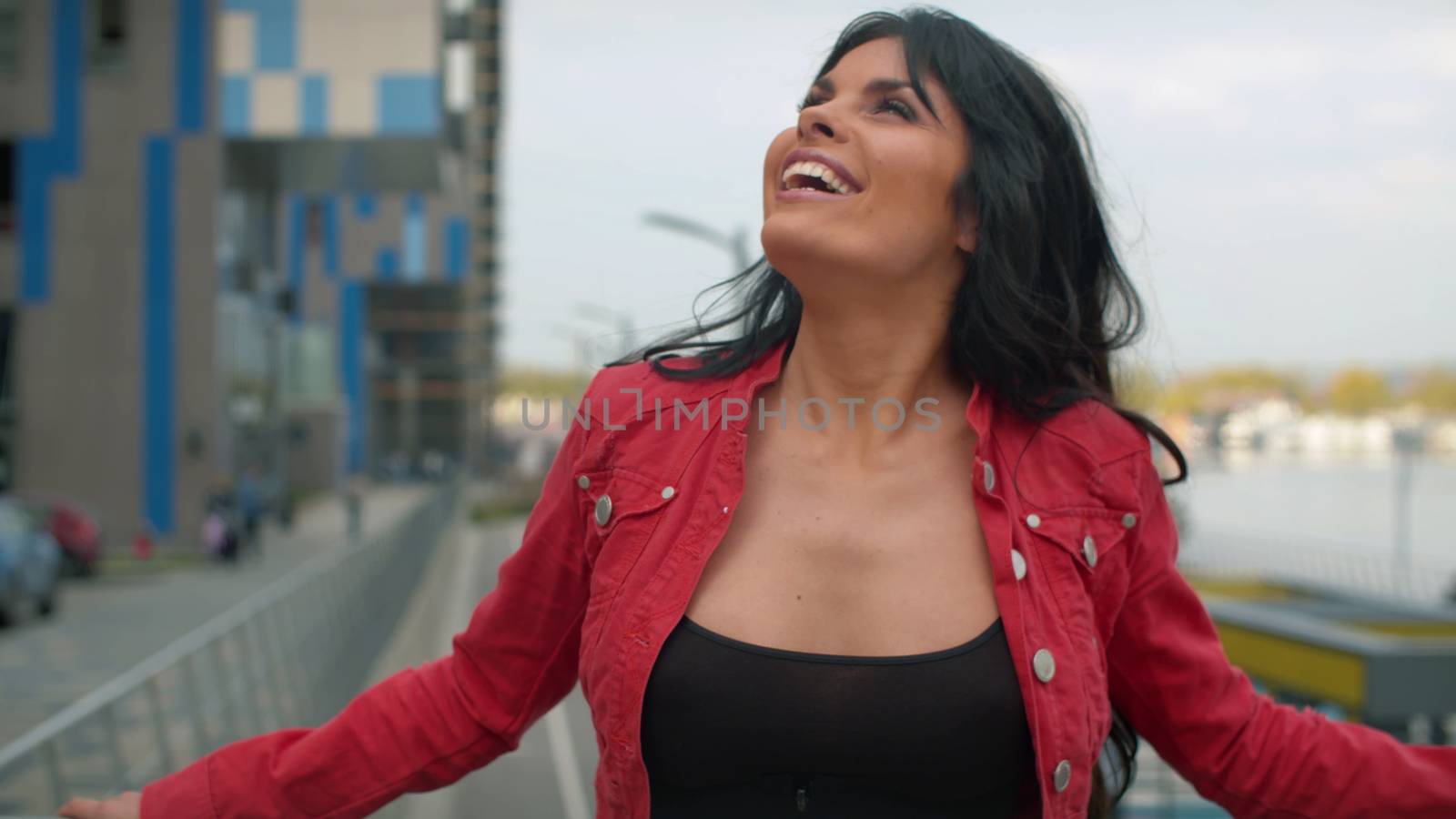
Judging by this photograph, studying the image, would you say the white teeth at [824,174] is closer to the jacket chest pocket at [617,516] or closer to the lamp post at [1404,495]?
the jacket chest pocket at [617,516]

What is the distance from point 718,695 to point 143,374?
24.2m

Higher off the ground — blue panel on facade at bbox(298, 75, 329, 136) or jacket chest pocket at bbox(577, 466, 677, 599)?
blue panel on facade at bbox(298, 75, 329, 136)

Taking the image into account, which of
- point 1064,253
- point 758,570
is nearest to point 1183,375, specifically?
point 1064,253

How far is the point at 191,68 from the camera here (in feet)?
Answer: 77.3

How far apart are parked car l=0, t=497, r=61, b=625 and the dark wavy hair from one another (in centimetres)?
1370

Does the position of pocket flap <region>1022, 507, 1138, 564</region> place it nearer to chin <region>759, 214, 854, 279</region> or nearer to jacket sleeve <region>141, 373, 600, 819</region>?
chin <region>759, 214, 854, 279</region>

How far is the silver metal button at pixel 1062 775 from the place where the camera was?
1633 mm

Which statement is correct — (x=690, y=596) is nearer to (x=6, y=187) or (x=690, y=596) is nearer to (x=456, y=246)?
(x=6, y=187)

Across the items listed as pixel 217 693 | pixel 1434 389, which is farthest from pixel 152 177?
pixel 1434 389

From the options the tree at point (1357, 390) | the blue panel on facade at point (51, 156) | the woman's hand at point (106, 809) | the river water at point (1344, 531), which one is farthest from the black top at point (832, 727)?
the blue panel on facade at point (51, 156)

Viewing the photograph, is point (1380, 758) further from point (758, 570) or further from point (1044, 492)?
point (758, 570)

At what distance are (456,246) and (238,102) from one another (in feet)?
100

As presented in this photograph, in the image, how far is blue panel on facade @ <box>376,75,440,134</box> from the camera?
2178 centimetres

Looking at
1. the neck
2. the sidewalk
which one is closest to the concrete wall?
the sidewalk
